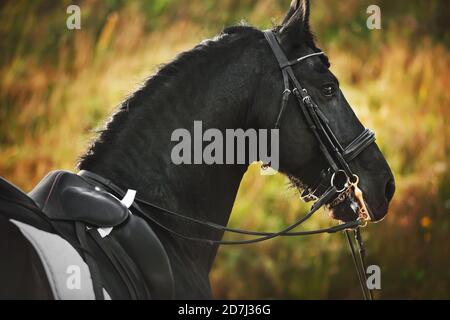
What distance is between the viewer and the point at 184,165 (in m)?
3.05

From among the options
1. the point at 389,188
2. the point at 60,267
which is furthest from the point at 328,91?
the point at 60,267

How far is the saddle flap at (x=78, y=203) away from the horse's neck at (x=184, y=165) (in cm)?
20

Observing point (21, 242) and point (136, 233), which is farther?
point (136, 233)

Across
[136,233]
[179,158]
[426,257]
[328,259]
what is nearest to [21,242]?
[136,233]

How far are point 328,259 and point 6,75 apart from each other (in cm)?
417

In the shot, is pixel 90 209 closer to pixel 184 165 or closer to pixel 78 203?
pixel 78 203

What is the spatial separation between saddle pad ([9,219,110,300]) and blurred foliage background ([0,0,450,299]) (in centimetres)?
428

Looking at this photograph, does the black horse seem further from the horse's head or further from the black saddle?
the black saddle

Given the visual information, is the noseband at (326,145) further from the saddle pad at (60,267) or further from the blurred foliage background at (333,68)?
the blurred foliage background at (333,68)

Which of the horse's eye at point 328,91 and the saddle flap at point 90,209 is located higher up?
the horse's eye at point 328,91

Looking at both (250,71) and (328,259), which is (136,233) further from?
(328,259)

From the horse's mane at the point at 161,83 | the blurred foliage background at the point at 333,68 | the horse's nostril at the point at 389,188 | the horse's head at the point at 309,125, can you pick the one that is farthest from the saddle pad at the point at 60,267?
the blurred foliage background at the point at 333,68

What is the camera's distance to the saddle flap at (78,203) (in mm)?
2689

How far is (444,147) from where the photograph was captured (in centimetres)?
743
